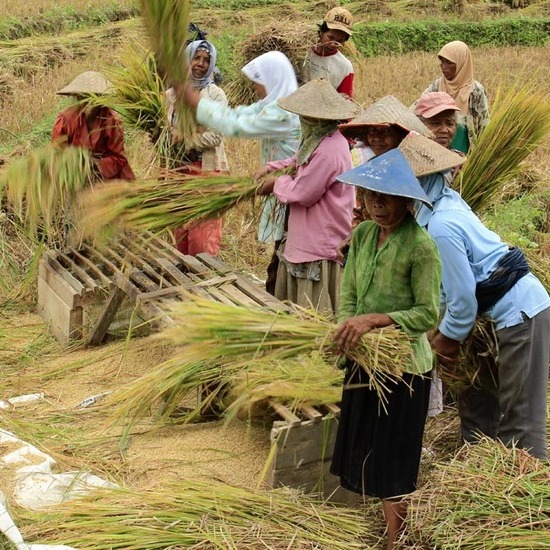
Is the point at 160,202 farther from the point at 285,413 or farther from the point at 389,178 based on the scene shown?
the point at 389,178

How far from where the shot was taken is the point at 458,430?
372 cm

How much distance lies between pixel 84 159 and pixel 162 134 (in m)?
0.60

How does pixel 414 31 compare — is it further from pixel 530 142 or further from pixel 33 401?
pixel 33 401

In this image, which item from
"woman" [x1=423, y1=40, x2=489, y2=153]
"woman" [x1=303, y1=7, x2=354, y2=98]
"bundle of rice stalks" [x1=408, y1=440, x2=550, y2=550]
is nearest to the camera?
"bundle of rice stalks" [x1=408, y1=440, x2=550, y2=550]

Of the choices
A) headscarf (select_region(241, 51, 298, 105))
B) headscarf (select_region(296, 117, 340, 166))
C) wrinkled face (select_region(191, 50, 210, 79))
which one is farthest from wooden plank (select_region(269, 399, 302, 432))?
wrinkled face (select_region(191, 50, 210, 79))

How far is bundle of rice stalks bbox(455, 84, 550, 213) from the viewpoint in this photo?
161 inches

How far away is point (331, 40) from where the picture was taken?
5309 mm

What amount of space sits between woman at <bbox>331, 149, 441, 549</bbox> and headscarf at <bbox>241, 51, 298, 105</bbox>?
129cm

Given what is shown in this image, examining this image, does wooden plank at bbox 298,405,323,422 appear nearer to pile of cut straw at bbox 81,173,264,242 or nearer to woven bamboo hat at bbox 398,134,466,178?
woven bamboo hat at bbox 398,134,466,178

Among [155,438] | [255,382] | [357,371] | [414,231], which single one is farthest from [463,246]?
[155,438]

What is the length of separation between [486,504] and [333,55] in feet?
11.4

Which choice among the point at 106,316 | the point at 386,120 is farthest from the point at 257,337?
the point at 106,316

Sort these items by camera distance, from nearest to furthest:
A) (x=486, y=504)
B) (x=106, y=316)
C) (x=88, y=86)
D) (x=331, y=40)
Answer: (x=486, y=504) → (x=106, y=316) → (x=88, y=86) → (x=331, y=40)

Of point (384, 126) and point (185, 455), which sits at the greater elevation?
point (384, 126)
